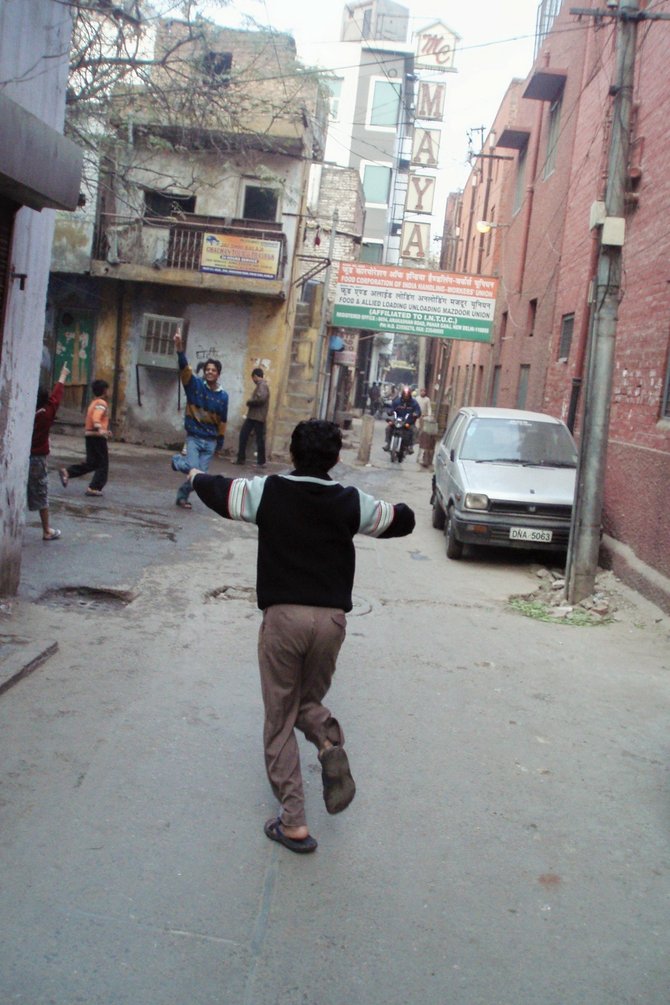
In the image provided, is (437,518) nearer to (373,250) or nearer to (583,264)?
(583,264)

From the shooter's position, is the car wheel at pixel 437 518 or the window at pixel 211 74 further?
the car wheel at pixel 437 518

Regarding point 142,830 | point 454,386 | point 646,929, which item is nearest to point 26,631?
point 142,830

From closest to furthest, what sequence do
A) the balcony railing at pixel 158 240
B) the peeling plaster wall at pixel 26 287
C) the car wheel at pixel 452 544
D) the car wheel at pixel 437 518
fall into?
the peeling plaster wall at pixel 26 287
the car wheel at pixel 452 544
the car wheel at pixel 437 518
the balcony railing at pixel 158 240

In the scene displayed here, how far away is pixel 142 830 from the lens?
3854 millimetres

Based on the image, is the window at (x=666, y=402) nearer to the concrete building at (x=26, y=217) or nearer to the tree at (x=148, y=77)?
the tree at (x=148, y=77)

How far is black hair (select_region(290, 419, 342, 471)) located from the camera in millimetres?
3824

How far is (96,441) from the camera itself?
456 inches

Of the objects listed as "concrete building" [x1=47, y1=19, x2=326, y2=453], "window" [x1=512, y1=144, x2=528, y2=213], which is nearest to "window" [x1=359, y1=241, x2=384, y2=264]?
"window" [x1=512, y1=144, x2=528, y2=213]

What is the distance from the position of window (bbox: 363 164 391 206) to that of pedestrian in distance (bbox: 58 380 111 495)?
45426mm

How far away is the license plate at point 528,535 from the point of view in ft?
34.5

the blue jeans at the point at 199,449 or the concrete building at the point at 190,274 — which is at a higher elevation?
the concrete building at the point at 190,274

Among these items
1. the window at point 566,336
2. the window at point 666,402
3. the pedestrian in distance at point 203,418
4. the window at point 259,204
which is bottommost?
the pedestrian in distance at point 203,418

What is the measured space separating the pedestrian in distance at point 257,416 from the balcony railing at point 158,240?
2.69 meters

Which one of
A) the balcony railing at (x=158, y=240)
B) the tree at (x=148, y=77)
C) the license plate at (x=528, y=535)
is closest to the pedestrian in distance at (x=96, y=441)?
the tree at (x=148, y=77)
